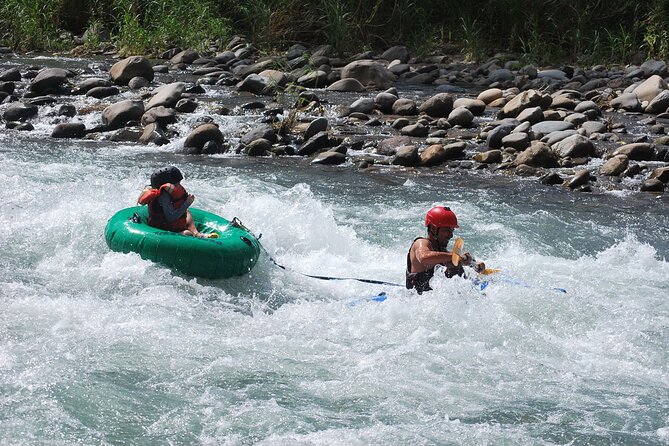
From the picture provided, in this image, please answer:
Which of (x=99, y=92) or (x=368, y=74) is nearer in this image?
(x=99, y=92)

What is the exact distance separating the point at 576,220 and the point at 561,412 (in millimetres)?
4035

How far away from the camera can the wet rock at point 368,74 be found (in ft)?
48.6

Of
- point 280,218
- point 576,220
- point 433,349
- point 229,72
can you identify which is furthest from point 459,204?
point 229,72

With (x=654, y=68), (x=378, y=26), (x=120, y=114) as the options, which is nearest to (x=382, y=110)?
(x=120, y=114)

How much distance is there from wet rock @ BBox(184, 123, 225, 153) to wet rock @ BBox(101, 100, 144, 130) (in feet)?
4.26

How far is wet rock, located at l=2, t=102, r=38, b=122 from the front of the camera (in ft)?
41.1

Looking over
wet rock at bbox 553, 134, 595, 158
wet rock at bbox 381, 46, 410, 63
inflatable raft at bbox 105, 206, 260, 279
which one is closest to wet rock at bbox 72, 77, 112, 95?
wet rock at bbox 381, 46, 410, 63

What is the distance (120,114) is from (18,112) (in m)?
1.44

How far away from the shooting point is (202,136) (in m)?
11.5

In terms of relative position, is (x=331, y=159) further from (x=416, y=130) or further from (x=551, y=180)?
(x=551, y=180)

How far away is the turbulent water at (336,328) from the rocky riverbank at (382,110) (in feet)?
4.03

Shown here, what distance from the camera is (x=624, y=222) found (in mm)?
8914

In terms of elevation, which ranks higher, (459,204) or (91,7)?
(91,7)

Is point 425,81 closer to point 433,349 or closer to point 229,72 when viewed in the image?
point 229,72
